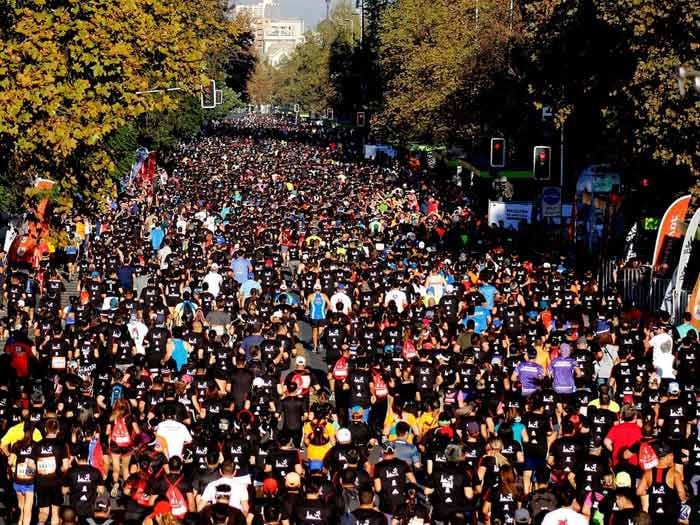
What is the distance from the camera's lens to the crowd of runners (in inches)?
506

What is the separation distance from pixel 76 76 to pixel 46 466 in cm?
874

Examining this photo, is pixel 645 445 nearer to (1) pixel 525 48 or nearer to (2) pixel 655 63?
(2) pixel 655 63

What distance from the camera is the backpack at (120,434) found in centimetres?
1543

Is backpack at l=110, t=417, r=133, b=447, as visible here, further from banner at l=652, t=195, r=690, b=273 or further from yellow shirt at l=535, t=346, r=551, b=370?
banner at l=652, t=195, r=690, b=273

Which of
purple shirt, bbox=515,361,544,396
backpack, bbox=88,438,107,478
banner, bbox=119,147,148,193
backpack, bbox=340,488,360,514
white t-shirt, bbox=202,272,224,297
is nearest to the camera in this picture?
backpack, bbox=340,488,360,514

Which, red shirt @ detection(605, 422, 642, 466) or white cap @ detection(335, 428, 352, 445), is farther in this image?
red shirt @ detection(605, 422, 642, 466)

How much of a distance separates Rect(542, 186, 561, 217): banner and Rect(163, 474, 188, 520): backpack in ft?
91.5

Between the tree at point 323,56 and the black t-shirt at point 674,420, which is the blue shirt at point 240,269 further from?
the tree at point 323,56

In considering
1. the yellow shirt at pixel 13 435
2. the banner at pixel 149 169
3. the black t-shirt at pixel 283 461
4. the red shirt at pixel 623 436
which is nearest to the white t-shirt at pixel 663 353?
the red shirt at pixel 623 436

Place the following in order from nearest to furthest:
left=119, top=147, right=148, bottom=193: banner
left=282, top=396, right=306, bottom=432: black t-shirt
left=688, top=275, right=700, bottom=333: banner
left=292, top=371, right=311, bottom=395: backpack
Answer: left=282, top=396, right=306, bottom=432: black t-shirt < left=292, top=371, right=311, bottom=395: backpack < left=688, top=275, right=700, bottom=333: banner < left=119, top=147, right=148, bottom=193: banner

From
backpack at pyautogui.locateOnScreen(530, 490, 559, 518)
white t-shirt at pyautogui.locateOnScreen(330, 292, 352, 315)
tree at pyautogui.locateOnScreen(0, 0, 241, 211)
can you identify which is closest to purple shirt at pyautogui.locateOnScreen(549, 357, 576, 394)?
backpack at pyautogui.locateOnScreen(530, 490, 559, 518)

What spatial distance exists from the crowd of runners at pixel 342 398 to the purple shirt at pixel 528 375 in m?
0.03

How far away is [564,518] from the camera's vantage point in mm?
11547

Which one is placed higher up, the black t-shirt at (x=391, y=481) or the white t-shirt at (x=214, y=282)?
the black t-shirt at (x=391, y=481)
